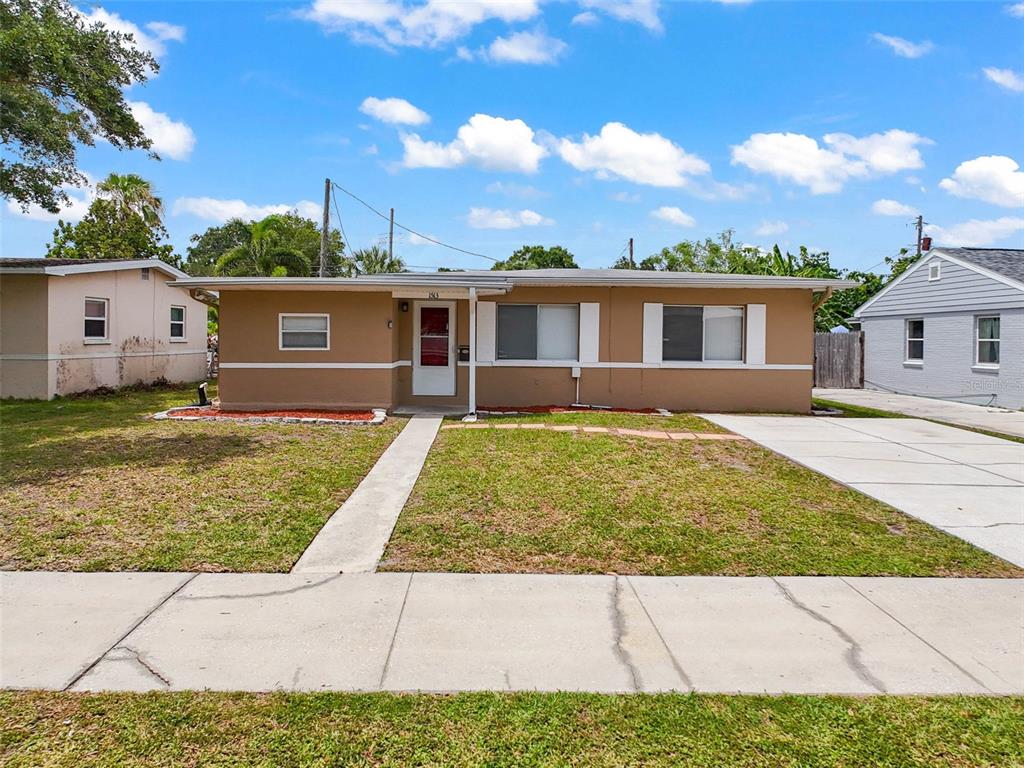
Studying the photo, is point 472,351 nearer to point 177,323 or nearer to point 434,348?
point 434,348

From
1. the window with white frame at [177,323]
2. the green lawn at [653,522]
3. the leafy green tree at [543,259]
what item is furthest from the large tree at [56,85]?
the leafy green tree at [543,259]

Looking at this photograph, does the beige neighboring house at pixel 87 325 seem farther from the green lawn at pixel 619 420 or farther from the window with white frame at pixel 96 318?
the green lawn at pixel 619 420

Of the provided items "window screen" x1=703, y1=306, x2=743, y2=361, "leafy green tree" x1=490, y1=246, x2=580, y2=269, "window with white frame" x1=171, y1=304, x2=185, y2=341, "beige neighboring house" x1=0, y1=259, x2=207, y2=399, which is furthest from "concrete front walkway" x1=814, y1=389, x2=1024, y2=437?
"leafy green tree" x1=490, y1=246, x2=580, y2=269

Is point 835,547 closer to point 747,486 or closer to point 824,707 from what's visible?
point 747,486

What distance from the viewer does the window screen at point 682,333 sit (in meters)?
12.2

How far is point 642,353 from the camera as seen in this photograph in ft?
39.8

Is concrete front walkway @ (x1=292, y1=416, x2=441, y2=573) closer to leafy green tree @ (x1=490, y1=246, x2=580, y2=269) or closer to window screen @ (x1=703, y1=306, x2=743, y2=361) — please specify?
window screen @ (x1=703, y1=306, x2=743, y2=361)

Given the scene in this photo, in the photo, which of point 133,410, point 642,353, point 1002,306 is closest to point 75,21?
point 133,410

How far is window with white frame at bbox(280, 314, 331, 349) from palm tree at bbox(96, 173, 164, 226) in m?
21.7

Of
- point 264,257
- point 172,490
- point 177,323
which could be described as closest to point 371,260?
point 264,257

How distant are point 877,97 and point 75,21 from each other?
16.0m

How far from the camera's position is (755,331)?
12.1m

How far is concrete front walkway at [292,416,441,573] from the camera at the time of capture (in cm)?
449

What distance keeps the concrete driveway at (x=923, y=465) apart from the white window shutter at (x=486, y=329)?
4.34 meters
